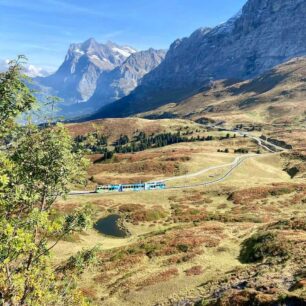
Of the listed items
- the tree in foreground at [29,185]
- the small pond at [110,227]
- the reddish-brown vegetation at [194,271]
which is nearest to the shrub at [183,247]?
the reddish-brown vegetation at [194,271]

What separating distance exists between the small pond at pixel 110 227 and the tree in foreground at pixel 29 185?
54.8 metres

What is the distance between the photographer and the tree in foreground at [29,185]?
54.0 feet

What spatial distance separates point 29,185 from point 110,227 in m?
63.6

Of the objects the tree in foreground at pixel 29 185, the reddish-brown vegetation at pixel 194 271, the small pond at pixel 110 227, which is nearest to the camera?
the tree in foreground at pixel 29 185

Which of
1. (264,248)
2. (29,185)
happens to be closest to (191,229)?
(264,248)

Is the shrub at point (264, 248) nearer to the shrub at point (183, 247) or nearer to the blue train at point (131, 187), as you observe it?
the shrub at point (183, 247)

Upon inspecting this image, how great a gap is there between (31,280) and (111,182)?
106643 mm

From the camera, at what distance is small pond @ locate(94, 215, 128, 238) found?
76.9 meters

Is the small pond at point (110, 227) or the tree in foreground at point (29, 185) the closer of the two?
the tree in foreground at point (29, 185)

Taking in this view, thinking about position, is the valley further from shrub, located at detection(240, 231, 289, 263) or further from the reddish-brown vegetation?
shrub, located at detection(240, 231, 289, 263)

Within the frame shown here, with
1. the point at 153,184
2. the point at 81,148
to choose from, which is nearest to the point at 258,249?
the point at 81,148

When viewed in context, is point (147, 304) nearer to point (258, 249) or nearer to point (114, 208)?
point (258, 249)

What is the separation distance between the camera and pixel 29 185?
752 inches

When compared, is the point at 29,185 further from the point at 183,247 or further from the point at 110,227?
the point at 110,227
